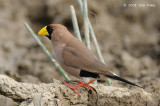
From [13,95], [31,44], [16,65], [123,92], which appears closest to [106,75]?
[123,92]

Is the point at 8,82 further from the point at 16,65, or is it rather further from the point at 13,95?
the point at 16,65

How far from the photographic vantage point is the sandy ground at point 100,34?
579cm

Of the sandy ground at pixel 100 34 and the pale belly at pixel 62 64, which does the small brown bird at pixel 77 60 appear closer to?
the pale belly at pixel 62 64

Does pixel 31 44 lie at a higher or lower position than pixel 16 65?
higher

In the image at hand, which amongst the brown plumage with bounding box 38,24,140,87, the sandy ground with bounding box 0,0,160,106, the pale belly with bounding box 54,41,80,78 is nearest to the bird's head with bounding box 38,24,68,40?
the brown plumage with bounding box 38,24,140,87

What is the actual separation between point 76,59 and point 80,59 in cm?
4

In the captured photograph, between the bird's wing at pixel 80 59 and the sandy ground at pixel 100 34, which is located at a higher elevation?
the sandy ground at pixel 100 34

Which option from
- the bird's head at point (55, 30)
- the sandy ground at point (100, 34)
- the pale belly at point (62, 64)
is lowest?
the pale belly at point (62, 64)

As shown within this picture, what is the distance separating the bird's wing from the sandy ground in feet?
6.14

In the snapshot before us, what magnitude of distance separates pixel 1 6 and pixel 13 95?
15.5 ft

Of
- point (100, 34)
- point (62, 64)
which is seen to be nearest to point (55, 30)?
point (62, 64)

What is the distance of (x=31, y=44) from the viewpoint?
21.3 feet

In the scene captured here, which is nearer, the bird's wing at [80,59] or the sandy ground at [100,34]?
the bird's wing at [80,59]

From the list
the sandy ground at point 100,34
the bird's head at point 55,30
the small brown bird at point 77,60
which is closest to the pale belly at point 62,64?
the small brown bird at point 77,60
